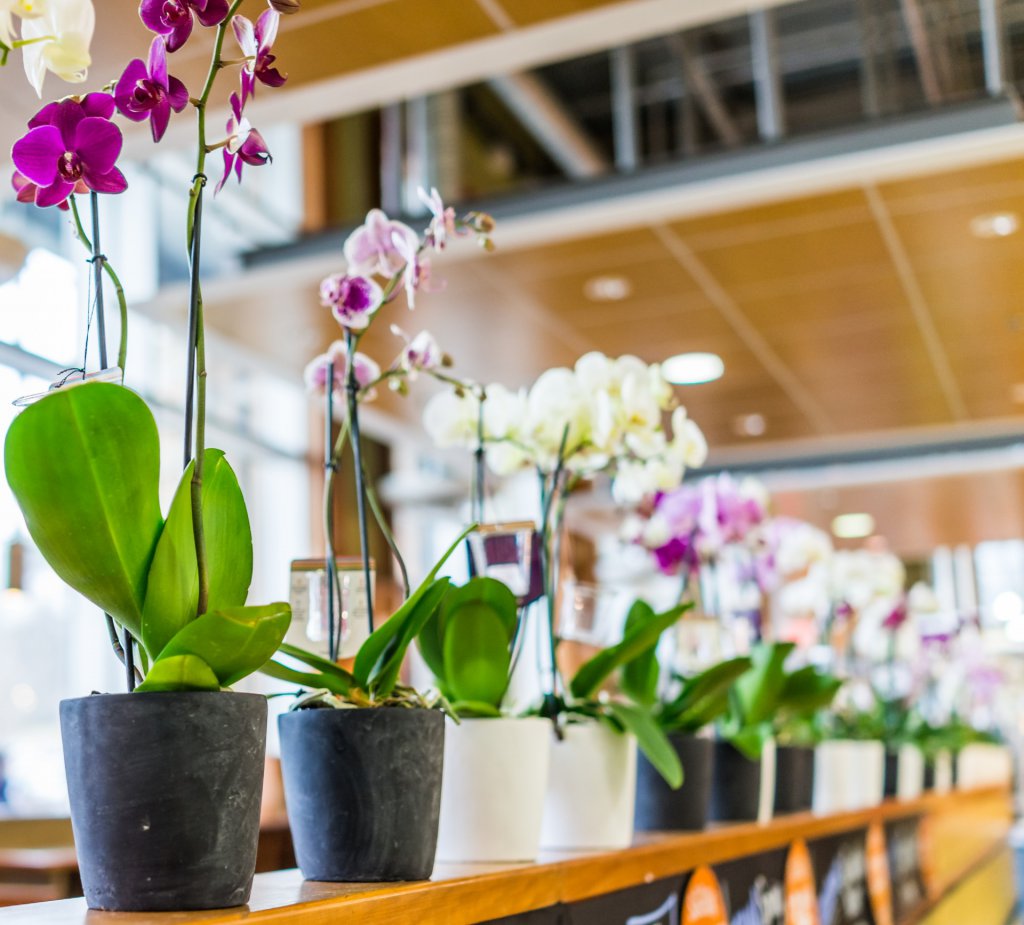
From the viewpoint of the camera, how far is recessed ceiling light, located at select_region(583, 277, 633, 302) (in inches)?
203

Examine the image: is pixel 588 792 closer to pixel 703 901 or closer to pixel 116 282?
pixel 703 901

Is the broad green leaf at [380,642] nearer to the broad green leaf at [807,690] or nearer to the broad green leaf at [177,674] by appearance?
the broad green leaf at [177,674]

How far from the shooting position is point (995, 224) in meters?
4.61

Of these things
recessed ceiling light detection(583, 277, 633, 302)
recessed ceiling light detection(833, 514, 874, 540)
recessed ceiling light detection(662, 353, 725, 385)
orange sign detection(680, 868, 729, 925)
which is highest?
recessed ceiling light detection(583, 277, 633, 302)

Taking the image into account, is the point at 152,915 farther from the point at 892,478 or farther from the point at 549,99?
the point at 549,99

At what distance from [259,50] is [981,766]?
5.00 meters

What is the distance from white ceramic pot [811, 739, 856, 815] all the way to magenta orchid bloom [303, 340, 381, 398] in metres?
1.58

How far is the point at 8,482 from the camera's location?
0.84m

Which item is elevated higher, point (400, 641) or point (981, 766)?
point (400, 641)

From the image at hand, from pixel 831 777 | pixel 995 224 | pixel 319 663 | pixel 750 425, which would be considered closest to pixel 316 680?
pixel 319 663

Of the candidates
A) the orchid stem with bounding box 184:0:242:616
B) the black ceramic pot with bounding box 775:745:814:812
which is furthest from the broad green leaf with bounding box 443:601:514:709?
the black ceramic pot with bounding box 775:745:814:812

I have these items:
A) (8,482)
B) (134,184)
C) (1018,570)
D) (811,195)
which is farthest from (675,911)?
(1018,570)

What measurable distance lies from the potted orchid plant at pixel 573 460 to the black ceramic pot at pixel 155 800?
0.67 m

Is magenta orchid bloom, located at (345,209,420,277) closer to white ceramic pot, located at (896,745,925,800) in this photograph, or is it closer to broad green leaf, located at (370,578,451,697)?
broad green leaf, located at (370,578,451,697)
